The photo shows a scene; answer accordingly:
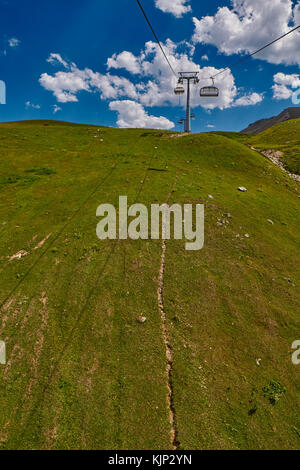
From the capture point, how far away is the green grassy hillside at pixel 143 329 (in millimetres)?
9227

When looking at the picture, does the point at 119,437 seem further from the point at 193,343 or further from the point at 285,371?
the point at 285,371

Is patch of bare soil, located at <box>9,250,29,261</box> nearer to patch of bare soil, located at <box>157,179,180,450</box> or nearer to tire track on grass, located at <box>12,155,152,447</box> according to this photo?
tire track on grass, located at <box>12,155,152,447</box>

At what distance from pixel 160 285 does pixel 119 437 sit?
8514 mm

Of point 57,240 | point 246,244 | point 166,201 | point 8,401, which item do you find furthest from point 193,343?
point 166,201

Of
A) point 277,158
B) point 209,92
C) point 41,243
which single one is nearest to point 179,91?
point 209,92

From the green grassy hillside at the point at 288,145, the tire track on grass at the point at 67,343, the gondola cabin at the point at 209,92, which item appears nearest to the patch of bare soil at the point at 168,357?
the tire track on grass at the point at 67,343
